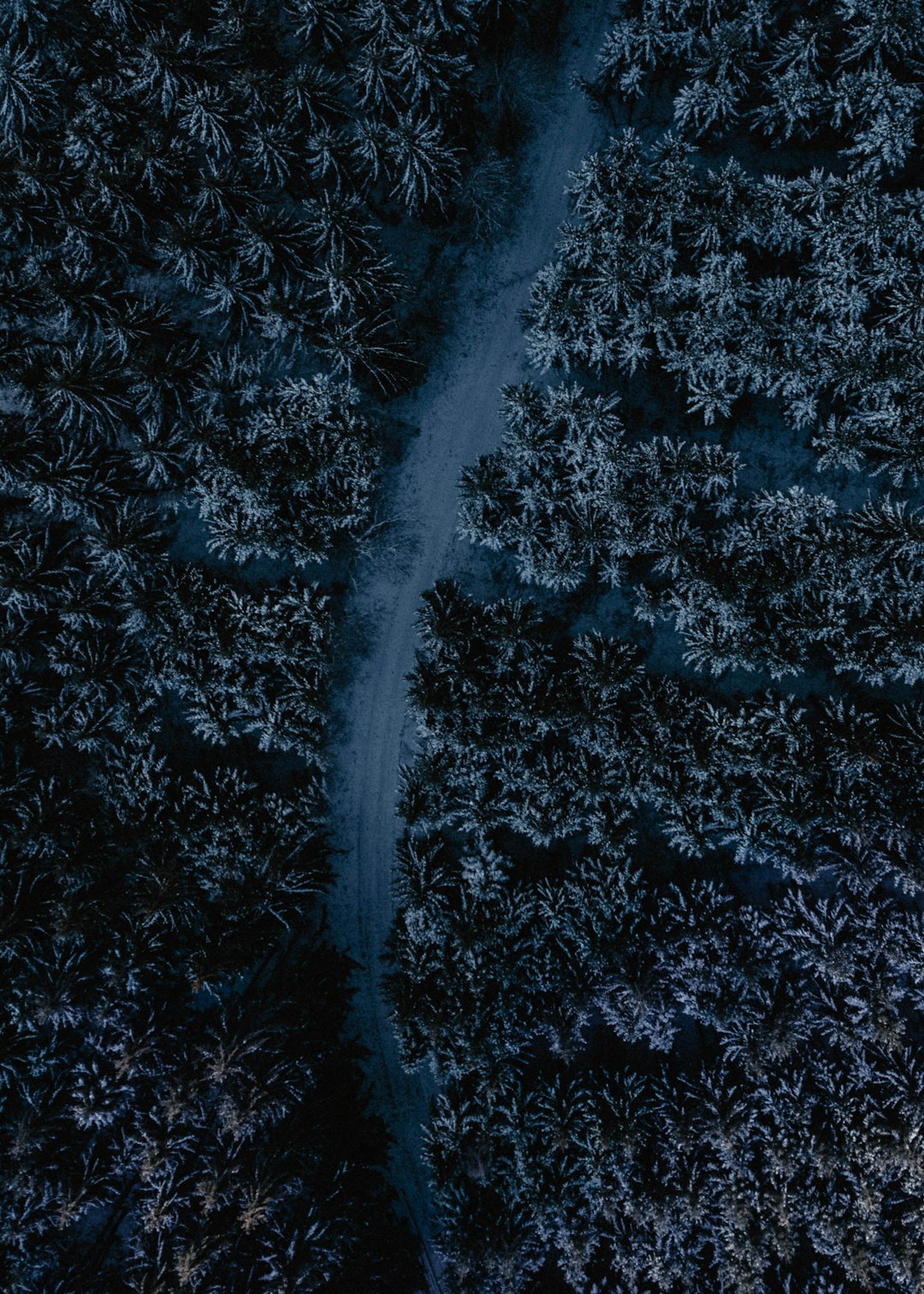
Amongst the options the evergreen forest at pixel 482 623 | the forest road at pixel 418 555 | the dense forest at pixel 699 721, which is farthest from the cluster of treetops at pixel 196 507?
the dense forest at pixel 699 721

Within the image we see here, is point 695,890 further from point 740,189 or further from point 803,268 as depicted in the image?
point 740,189

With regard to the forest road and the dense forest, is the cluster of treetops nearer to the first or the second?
the forest road

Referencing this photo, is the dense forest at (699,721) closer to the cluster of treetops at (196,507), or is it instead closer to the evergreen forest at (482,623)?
the evergreen forest at (482,623)

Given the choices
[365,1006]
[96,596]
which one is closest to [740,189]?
[96,596]

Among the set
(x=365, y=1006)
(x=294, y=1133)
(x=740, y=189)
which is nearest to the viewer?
(x=294, y=1133)

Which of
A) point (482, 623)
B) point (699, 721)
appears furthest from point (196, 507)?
point (699, 721)

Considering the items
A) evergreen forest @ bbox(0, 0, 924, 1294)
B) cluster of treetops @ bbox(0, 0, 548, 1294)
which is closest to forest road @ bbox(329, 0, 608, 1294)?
evergreen forest @ bbox(0, 0, 924, 1294)
